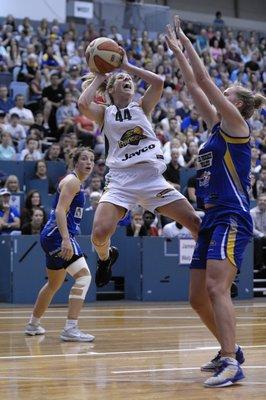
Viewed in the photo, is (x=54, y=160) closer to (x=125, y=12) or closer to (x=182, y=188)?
(x=182, y=188)

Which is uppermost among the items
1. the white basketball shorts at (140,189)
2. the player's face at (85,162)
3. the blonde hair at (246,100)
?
the blonde hair at (246,100)

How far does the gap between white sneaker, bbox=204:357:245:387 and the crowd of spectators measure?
26.8 feet

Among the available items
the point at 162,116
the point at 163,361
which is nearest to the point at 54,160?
the point at 162,116

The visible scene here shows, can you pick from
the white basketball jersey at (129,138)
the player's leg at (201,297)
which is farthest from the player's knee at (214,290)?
the white basketball jersey at (129,138)

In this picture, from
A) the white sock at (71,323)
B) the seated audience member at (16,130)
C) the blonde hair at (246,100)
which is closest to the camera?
the blonde hair at (246,100)

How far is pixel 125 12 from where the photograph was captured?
25.8 m

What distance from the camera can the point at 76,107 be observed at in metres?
18.6

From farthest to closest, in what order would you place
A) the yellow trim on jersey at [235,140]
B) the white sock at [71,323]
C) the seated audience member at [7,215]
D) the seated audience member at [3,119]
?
1. the seated audience member at [3,119]
2. the seated audience member at [7,215]
3. the white sock at [71,323]
4. the yellow trim on jersey at [235,140]

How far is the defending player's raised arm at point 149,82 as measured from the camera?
7539 mm

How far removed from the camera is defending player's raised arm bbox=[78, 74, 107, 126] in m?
7.67

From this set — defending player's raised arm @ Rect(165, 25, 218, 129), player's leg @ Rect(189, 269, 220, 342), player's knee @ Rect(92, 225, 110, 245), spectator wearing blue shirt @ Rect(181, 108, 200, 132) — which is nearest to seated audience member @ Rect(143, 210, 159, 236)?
spectator wearing blue shirt @ Rect(181, 108, 200, 132)

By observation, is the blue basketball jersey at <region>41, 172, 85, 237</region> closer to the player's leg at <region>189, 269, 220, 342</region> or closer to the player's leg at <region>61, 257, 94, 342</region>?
the player's leg at <region>61, 257, 94, 342</region>

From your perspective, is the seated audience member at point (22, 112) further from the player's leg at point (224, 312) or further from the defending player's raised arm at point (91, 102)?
the player's leg at point (224, 312)

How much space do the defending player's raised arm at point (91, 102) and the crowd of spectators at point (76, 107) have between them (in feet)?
19.1
